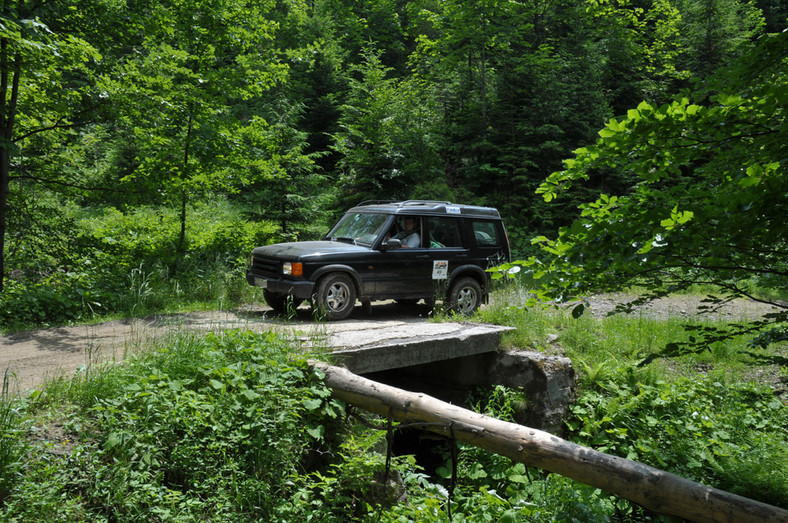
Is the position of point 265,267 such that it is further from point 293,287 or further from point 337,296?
point 337,296

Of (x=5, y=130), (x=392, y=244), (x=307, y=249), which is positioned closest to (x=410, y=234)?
(x=392, y=244)

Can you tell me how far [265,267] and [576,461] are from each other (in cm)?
629

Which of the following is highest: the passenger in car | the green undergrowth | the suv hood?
the passenger in car

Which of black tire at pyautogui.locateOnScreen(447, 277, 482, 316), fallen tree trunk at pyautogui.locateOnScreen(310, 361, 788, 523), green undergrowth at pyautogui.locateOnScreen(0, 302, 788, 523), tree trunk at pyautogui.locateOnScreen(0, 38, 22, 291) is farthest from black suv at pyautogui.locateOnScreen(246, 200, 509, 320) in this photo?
tree trunk at pyautogui.locateOnScreen(0, 38, 22, 291)

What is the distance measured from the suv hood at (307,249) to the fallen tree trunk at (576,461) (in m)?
3.87

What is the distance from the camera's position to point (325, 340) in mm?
5918

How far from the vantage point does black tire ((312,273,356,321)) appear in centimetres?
848

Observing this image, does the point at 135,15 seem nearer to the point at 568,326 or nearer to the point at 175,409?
the point at 175,409

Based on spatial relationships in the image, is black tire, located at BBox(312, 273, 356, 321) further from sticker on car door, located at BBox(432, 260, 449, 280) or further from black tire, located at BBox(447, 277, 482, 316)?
black tire, located at BBox(447, 277, 482, 316)

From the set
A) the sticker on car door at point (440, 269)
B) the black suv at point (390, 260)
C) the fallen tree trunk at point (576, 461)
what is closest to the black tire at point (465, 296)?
the black suv at point (390, 260)

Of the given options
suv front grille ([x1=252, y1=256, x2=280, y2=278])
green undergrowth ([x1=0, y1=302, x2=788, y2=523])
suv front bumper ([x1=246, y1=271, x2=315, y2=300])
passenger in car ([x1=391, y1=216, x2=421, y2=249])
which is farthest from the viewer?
passenger in car ([x1=391, y1=216, x2=421, y2=249])

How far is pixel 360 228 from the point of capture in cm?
984

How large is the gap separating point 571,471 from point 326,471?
2.25 m

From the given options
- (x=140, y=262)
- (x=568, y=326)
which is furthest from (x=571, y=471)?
(x=140, y=262)
